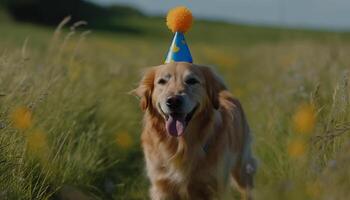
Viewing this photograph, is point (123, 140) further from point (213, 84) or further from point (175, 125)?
point (175, 125)

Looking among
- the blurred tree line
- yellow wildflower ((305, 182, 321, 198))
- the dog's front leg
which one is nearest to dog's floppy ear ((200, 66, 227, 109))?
the dog's front leg

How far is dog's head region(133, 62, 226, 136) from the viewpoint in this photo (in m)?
4.98

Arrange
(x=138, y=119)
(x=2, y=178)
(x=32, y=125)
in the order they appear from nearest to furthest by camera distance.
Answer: (x=2, y=178) < (x=32, y=125) < (x=138, y=119)

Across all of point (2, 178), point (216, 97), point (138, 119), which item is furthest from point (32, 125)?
point (138, 119)

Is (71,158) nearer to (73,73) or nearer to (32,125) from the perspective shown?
(32,125)

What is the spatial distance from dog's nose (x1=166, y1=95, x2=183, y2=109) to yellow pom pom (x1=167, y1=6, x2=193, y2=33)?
916 mm

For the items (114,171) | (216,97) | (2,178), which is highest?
(216,97)

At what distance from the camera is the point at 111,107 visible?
305 inches

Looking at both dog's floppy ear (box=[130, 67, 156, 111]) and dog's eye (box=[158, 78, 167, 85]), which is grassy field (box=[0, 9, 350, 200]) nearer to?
dog's floppy ear (box=[130, 67, 156, 111])

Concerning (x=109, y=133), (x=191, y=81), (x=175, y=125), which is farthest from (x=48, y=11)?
(x=175, y=125)

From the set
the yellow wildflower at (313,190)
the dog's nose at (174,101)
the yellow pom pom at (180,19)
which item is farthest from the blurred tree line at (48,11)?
the yellow wildflower at (313,190)

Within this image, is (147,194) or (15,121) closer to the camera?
(15,121)

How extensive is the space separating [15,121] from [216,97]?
1.57 m

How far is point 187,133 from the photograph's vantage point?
5258 mm
